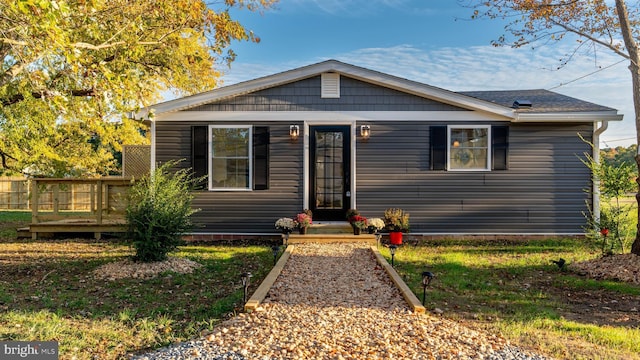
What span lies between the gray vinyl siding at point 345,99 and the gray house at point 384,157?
22 mm

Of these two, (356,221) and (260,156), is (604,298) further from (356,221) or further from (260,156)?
(260,156)

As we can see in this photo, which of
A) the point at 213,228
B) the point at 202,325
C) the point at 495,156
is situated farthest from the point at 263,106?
the point at 202,325

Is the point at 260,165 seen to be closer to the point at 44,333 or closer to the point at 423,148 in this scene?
the point at 423,148

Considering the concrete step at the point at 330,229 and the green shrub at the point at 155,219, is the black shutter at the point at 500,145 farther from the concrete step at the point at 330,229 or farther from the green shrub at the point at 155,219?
the green shrub at the point at 155,219

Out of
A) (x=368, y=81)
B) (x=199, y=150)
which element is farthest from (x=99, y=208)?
(x=368, y=81)

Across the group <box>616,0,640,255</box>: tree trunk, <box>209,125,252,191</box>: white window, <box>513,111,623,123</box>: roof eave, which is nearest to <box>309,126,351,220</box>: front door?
<box>209,125,252,191</box>: white window

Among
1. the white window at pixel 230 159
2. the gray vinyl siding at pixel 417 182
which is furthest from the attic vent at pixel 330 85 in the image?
the white window at pixel 230 159

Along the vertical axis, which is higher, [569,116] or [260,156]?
[569,116]

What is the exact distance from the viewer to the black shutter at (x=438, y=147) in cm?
889

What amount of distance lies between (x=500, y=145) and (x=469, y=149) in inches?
25.7

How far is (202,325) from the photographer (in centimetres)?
371

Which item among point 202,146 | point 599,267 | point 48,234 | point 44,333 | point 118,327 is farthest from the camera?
point 48,234

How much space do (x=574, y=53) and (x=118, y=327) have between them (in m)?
9.22

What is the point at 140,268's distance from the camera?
6.03m
